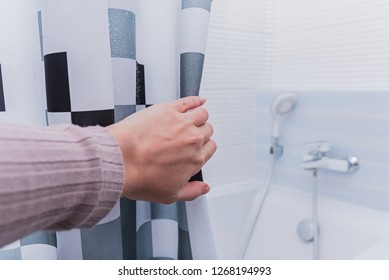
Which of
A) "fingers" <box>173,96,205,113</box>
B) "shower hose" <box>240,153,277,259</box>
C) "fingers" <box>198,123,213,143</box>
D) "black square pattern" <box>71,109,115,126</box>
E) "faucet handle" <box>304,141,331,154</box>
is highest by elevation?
"fingers" <box>173,96,205,113</box>

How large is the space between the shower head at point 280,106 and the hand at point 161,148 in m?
0.66

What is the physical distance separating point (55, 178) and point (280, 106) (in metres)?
0.95

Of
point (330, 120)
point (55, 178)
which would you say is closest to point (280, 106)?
point (330, 120)

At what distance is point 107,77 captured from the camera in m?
0.60

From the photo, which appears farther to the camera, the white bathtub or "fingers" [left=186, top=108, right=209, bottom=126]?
the white bathtub

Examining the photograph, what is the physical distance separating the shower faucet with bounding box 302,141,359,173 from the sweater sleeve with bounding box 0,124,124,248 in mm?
808

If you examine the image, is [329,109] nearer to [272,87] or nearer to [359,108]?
[359,108]

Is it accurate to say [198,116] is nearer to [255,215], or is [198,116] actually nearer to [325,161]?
[325,161]

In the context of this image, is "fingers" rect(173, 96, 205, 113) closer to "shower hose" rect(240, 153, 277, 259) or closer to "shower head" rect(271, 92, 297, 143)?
"shower head" rect(271, 92, 297, 143)

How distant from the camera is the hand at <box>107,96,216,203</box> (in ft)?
1.46

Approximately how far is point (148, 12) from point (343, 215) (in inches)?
33.8

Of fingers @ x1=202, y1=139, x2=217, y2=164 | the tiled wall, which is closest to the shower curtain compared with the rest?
fingers @ x1=202, y1=139, x2=217, y2=164
